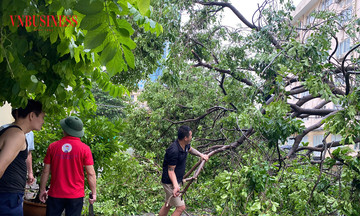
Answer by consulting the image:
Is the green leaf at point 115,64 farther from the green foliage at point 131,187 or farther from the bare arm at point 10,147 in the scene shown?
the green foliage at point 131,187

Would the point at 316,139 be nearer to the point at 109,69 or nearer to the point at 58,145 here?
the point at 58,145

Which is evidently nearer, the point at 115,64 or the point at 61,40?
the point at 115,64

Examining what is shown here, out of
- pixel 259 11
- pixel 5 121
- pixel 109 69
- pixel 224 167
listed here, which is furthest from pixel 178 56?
pixel 109 69

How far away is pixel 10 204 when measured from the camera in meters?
3.20

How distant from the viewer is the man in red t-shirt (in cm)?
417

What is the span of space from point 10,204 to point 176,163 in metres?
2.61

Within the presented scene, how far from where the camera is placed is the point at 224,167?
29.9 feet

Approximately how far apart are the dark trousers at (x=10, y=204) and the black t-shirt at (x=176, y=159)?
2.42 metres

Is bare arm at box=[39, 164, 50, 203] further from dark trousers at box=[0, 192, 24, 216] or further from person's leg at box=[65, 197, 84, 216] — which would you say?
dark trousers at box=[0, 192, 24, 216]

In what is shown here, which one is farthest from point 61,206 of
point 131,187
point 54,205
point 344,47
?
point 344,47

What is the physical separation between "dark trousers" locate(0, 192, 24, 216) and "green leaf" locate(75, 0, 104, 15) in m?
2.43

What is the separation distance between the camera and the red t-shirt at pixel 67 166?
416 centimetres

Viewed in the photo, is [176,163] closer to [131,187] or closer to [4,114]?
[131,187]

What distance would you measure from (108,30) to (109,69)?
0.16 meters
